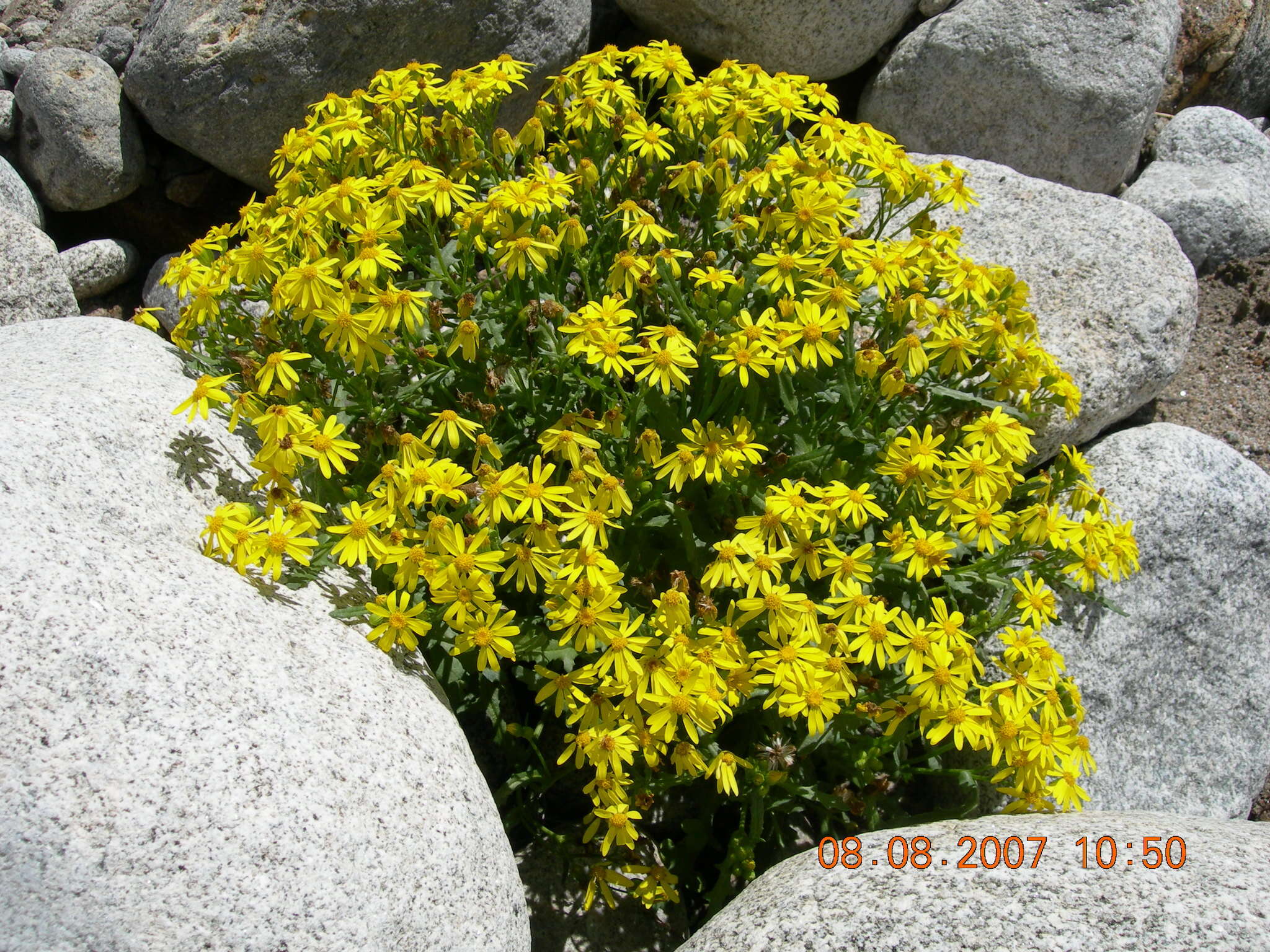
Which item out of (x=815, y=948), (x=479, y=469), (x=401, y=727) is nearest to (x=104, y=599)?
(x=401, y=727)

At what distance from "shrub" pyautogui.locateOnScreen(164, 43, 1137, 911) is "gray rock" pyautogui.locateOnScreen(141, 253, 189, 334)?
190cm

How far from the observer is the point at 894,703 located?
A: 10.5 feet

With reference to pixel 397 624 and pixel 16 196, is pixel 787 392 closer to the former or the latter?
pixel 397 624

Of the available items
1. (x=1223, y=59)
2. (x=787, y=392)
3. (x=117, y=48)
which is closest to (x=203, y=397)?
(x=787, y=392)

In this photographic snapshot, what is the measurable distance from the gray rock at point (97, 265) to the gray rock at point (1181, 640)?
5.43 meters

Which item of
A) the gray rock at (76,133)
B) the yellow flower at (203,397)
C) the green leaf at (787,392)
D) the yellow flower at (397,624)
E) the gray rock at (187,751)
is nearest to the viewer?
the gray rock at (187,751)

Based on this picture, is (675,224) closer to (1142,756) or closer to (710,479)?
(710,479)

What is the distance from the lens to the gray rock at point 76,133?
584cm

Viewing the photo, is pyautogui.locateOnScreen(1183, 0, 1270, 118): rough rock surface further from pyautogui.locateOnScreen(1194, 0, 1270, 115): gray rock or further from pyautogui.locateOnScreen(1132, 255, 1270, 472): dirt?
pyautogui.locateOnScreen(1132, 255, 1270, 472): dirt

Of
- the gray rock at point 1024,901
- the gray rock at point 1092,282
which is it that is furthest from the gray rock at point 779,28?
the gray rock at point 1024,901

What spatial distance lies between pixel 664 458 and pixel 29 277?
379cm

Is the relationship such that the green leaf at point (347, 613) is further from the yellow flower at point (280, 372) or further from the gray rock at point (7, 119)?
the gray rock at point (7, 119)

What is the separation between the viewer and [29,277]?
17.1 ft

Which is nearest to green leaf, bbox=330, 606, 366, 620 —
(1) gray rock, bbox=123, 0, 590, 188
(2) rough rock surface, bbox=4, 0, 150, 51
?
(1) gray rock, bbox=123, 0, 590, 188
